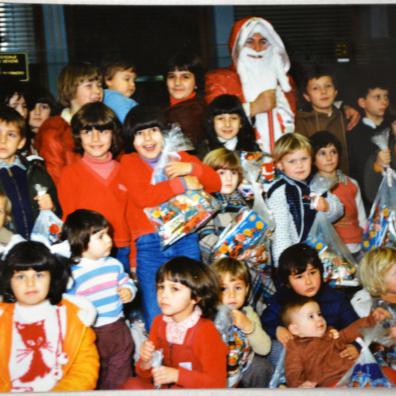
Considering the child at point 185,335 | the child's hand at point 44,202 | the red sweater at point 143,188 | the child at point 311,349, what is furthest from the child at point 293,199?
the child's hand at point 44,202

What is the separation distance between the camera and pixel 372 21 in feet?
15.7

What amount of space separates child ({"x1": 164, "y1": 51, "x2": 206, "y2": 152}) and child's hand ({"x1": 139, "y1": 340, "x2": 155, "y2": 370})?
1.00 meters

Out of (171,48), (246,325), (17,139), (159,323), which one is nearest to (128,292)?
(159,323)

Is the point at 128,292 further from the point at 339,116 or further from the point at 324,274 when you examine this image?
the point at 339,116

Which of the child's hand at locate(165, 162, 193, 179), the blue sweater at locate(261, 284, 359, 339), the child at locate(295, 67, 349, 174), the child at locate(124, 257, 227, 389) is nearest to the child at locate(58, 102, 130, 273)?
the child's hand at locate(165, 162, 193, 179)

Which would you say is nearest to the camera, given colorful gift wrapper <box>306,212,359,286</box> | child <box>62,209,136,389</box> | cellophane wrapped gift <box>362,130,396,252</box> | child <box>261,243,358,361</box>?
child <box>62,209,136,389</box>

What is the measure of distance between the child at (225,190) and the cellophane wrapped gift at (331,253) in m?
0.39

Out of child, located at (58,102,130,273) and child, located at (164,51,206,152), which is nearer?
child, located at (58,102,130,273)

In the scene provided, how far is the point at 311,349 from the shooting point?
4410 mm

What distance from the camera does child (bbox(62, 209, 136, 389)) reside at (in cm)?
426

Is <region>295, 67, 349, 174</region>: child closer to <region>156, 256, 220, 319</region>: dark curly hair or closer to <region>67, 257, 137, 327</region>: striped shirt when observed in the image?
<region>156, 256, 220, 319</region>: dark curly hair

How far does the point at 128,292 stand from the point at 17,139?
0.92m

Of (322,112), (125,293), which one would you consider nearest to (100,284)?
(125,293)

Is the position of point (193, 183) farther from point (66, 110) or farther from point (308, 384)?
point (308, 384)
